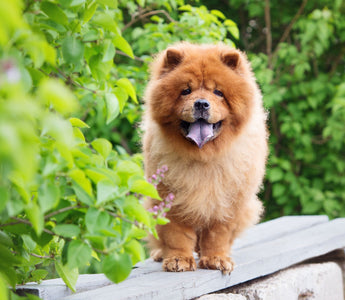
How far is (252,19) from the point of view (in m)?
6.12

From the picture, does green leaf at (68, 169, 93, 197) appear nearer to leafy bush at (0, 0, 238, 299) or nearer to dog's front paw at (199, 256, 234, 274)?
leafy bush at (0, 0, 238, 299)

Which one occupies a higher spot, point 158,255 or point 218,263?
point 218,263

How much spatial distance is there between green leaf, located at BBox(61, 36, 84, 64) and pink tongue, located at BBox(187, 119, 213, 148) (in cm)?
101

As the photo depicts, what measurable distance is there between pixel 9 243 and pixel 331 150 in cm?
444

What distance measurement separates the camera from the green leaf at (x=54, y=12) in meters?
1.49

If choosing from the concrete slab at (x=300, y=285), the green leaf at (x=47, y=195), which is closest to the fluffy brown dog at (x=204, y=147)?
→ the concrete slab at (x=300, y=285)

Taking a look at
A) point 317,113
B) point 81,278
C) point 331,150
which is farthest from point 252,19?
point 81,278

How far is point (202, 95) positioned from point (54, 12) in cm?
106

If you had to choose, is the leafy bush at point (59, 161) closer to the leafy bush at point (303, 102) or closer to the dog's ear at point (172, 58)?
the dog's ear at point (172, 58)

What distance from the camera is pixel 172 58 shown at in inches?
104

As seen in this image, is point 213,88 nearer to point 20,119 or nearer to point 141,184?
point 141,184

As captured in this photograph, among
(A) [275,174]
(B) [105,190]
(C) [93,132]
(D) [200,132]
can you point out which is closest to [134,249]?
(B) [105,190]

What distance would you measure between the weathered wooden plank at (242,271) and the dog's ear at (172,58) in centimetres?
108

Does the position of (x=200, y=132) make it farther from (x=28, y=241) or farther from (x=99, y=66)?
(x=28, y=241)
